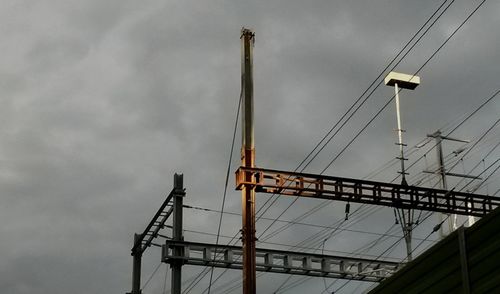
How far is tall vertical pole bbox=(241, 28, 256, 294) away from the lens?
24219 mm

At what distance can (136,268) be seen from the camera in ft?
117

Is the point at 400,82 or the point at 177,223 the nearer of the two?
the point at 177,223

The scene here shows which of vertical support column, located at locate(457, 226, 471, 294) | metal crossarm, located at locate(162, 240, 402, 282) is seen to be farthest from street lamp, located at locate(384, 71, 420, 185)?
vertical support column, located at locate(457, 226, 471, 294)

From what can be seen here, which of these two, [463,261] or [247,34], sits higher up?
[247,34]

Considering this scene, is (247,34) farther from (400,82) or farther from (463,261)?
(463,261)

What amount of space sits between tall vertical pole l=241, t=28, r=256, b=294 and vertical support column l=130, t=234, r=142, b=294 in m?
10.5

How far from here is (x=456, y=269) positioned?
11117mm

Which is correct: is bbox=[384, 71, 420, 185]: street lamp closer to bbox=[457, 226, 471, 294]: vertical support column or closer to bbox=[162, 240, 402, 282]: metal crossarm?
bbox=[162, 240, 402, 282]: metal crossarm

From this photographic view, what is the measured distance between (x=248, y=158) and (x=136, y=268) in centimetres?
1168

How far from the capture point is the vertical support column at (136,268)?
35.3 metres

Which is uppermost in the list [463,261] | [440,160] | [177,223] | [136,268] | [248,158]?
[440,160]

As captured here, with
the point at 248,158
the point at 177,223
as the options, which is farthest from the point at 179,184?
the point at 248,158

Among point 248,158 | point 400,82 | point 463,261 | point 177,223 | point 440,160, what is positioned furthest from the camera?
point 440,160

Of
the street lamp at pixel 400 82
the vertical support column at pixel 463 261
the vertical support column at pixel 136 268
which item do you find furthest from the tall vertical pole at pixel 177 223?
the vertical support column at pixel 463 261
